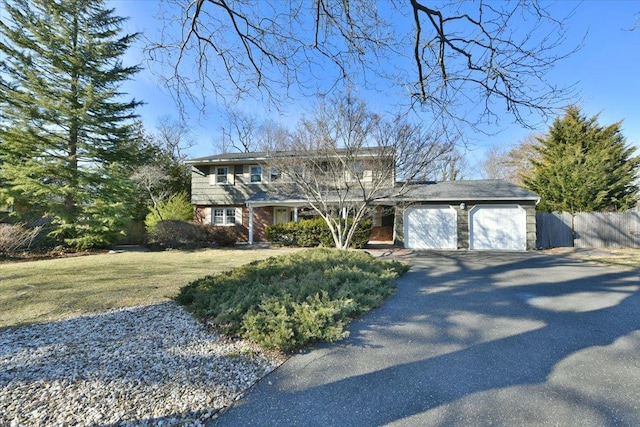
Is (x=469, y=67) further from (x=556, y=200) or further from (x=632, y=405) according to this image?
(x=556, y=200)

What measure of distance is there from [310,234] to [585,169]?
15.0 metres

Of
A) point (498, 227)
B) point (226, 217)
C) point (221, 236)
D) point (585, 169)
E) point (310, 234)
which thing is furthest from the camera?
point (226, 217)

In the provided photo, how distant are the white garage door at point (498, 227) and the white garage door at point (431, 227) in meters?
0.81

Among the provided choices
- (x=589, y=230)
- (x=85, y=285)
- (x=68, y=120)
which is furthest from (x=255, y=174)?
(x=589, y=230)

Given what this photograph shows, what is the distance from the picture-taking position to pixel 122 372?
2.97m

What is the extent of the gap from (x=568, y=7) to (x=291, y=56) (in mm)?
3273

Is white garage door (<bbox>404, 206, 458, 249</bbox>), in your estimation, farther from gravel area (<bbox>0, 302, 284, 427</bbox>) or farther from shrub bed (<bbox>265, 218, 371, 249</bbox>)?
gravel area (<bbox>0, 302, 284, 427</bbox>)

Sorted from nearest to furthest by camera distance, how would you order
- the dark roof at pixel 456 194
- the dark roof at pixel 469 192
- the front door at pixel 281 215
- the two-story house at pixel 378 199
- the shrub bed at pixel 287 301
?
the shrub bed at pixel 287 301 < the two-story house at pixel 378 199 < the dark roof at pixel 456 194 < the dark roof at pixel 469 192 < the front door at pixel 281 215

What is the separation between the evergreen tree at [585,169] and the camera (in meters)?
16.9

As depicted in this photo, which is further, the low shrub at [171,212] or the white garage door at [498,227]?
the low shrub at [171,212]

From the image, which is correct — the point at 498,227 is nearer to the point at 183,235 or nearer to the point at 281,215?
the point at 281,215

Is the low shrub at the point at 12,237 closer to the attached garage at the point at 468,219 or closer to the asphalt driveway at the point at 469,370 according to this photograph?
the asphalt driveway at the point at 469,370

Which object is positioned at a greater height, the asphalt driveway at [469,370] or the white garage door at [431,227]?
the white garage door at [431,227]

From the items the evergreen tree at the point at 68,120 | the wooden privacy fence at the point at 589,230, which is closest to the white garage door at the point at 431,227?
the wooden privacy fence at the point at 589,230
